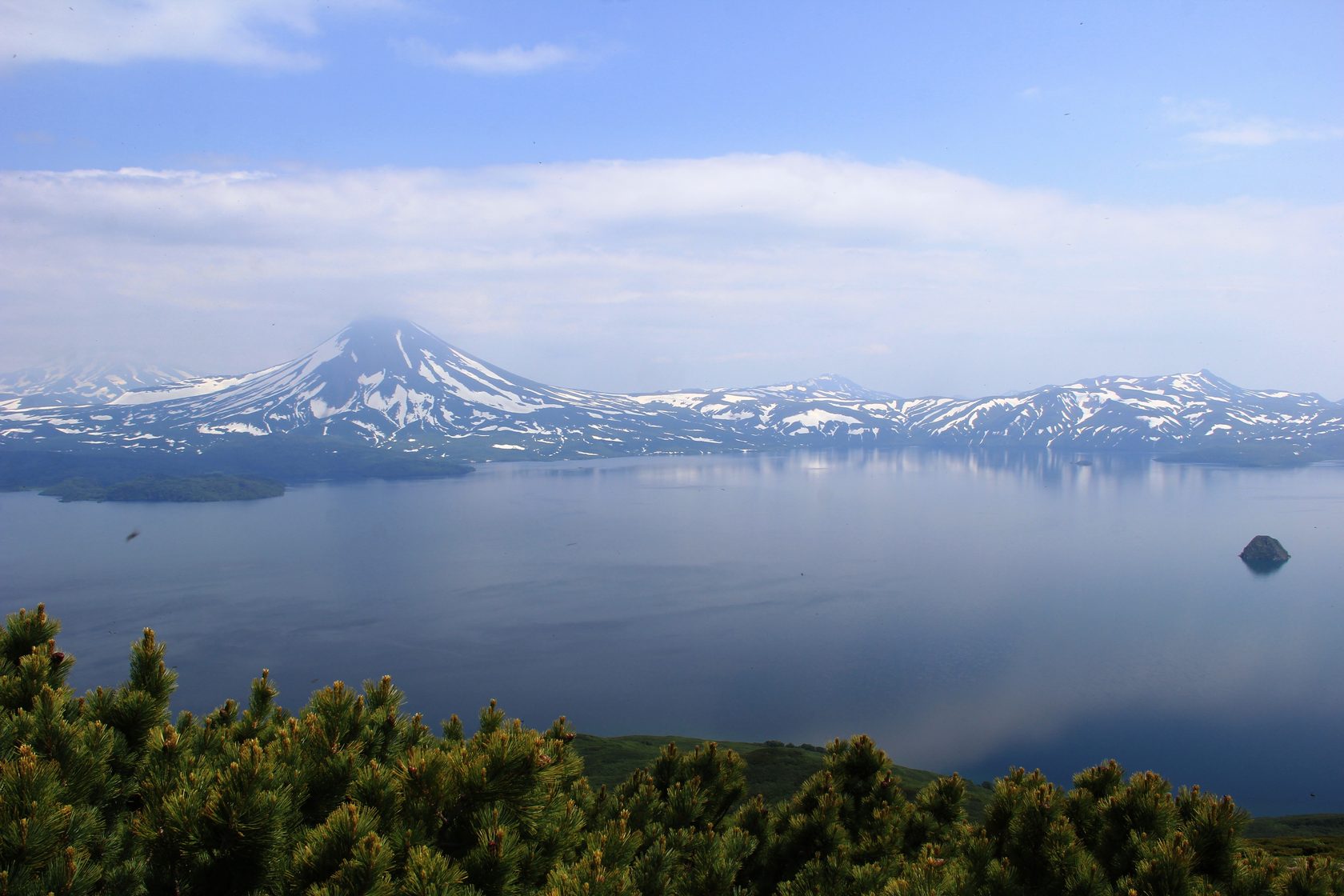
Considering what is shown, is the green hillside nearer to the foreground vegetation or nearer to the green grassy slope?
the green grassy slope

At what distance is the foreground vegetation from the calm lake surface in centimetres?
4343

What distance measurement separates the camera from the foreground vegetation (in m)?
4.10

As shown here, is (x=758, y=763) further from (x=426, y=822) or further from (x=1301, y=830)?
(x=426, y=822)

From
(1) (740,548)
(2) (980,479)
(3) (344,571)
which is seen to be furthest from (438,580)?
(2) (980,479)

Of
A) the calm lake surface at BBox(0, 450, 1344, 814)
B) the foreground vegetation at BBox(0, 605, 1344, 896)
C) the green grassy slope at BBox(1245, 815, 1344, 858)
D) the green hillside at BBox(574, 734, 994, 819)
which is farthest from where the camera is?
the calm lake surface at BBox(0, 450, 1344, 814)

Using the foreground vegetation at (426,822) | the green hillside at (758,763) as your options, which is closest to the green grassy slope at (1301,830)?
the green hillside at (758,763)

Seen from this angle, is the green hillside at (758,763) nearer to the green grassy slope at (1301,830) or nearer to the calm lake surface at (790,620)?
the calm lake surface at (790,620)

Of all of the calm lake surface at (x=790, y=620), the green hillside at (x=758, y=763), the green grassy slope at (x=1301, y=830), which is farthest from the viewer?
the calm lake surface at (x=790, y=620)

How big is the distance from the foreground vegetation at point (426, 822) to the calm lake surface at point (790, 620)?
43430 mm

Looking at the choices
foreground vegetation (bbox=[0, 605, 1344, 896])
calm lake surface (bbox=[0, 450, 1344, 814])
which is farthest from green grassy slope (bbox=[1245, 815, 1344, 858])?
foreground vegetation (bbox=[0, 605, 1344, 896])

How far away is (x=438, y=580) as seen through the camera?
302 feet

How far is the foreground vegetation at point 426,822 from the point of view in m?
4.10

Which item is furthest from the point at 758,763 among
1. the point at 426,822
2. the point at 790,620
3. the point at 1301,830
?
the point at 426,822

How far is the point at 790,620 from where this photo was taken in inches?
2899
